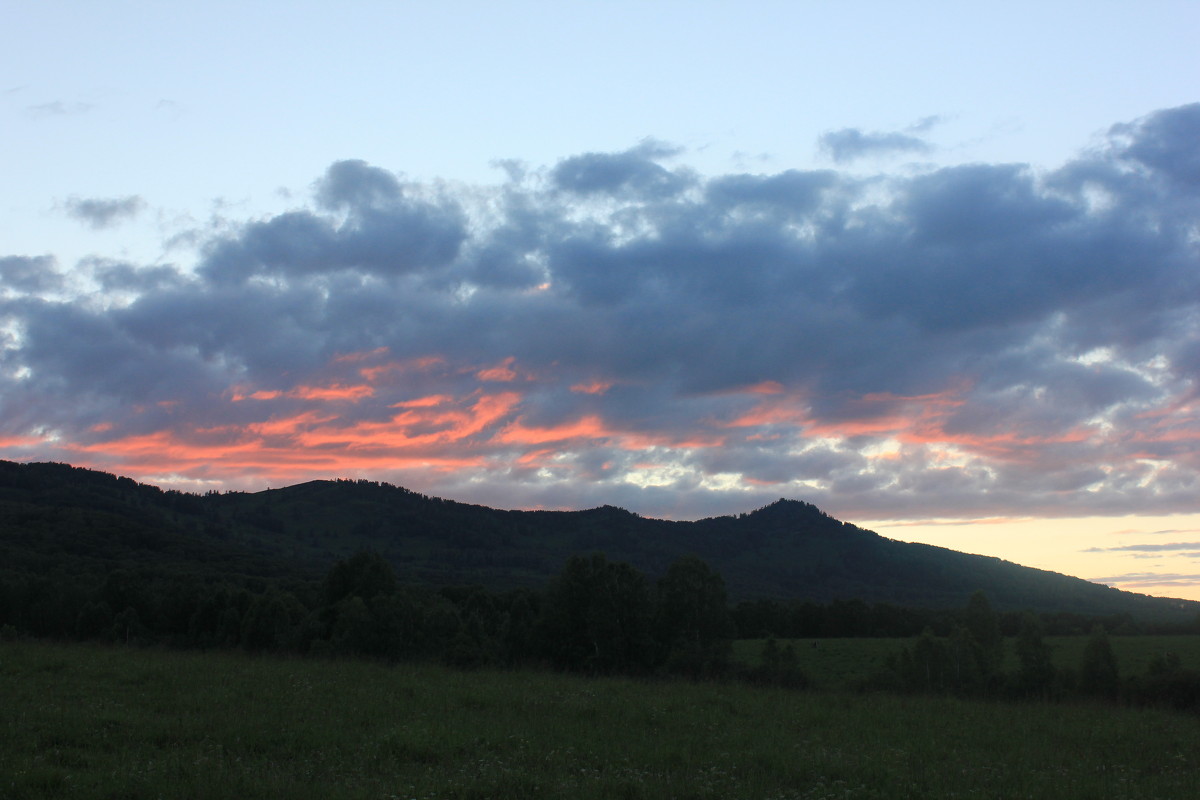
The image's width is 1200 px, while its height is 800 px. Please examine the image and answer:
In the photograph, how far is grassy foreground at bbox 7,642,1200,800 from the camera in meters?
10.2

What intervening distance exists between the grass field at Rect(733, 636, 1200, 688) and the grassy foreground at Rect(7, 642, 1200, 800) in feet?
132

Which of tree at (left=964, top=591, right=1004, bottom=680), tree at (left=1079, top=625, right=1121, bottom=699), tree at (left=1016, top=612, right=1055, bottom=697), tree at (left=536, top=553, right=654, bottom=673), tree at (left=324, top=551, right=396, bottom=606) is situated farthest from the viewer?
tree at (left=964, top=591, right=1004, bottom=680)

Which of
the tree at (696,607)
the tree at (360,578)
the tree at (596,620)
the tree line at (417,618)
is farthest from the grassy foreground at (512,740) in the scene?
the tree at (360,578)

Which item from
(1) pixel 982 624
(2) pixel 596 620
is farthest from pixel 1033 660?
(2) pixel 596 620

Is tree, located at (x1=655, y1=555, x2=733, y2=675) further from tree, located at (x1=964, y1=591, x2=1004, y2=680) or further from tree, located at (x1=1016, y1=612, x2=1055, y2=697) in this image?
tree, located at (x1=964, y1=591, x2=1004, y2=680)

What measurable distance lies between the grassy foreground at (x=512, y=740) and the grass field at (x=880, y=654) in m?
40.3

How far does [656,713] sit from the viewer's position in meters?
16.4

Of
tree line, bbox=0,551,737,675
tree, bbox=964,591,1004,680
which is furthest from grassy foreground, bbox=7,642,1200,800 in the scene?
tree, bbox=964,591,1004,680

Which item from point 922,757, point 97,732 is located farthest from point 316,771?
point 922,757

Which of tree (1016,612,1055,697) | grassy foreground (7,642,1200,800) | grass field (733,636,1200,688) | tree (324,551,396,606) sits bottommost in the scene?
grass field (733,636,1200,688)

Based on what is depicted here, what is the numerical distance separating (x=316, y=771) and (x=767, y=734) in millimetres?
8144

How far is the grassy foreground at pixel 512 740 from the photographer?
1022 cm

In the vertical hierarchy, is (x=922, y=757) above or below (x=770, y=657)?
above

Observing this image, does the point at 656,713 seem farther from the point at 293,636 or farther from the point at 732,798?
the point at 293,636
